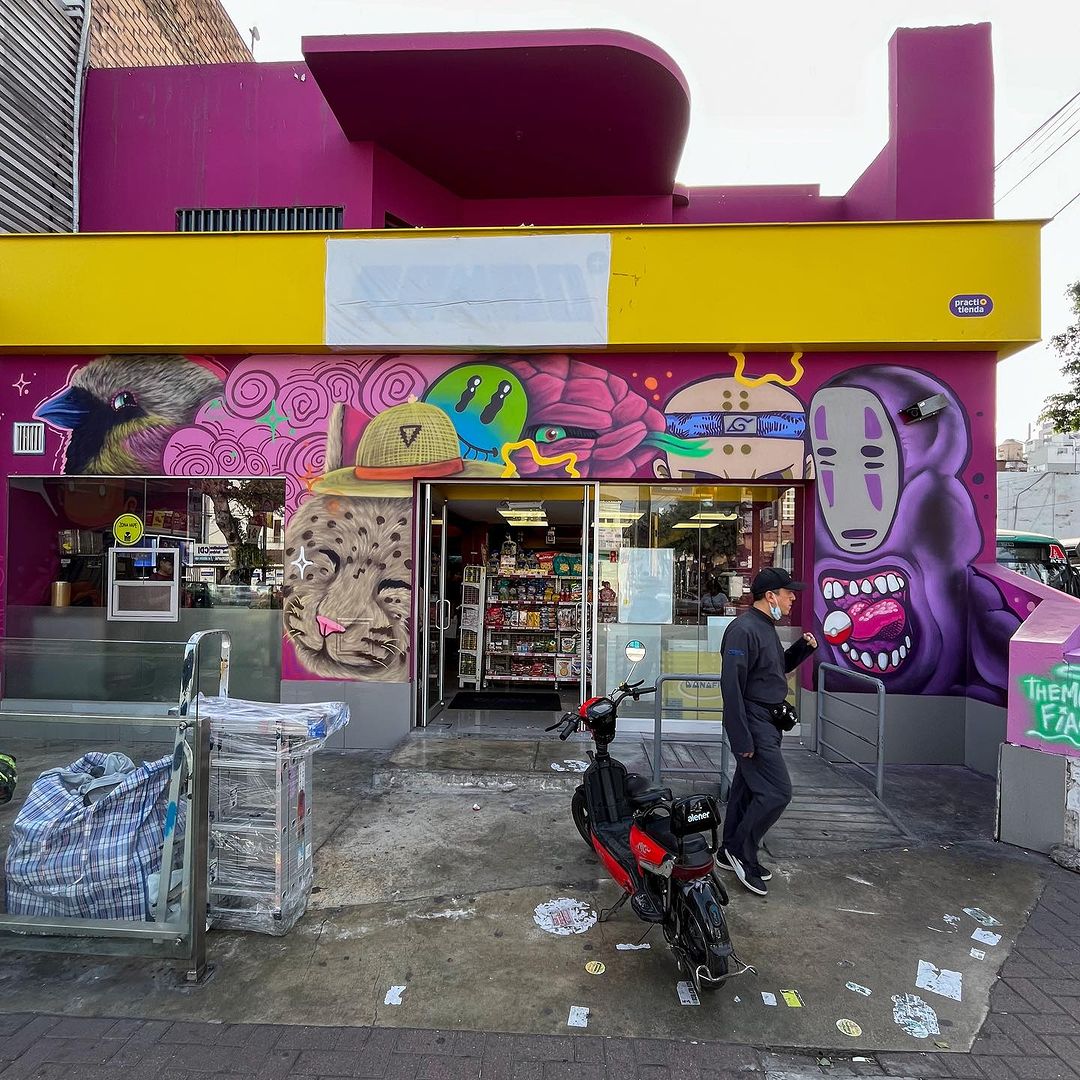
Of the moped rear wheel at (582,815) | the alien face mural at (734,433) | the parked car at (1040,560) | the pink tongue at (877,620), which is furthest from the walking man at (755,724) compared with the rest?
the parked car at (1040,560)

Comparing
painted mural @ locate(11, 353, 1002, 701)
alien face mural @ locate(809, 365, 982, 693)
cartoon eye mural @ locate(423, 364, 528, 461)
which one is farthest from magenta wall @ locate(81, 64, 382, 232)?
alien face mural @ locate(809, 365, 982, 693)

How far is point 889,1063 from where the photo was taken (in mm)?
2721

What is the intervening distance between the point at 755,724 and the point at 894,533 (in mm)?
3691

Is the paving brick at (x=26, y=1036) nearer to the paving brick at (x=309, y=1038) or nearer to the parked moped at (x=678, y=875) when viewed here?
the paving brick at (x=309, y=1038)

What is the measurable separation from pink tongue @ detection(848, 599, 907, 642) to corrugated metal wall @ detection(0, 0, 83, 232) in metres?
11.1

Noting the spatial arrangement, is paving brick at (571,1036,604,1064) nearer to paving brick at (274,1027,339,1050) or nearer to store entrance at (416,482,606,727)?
paving brick at (274,1027,339,1050)

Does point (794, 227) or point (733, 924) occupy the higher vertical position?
point (794, 227)

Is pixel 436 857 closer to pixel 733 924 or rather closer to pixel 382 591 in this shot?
pixel 733 924

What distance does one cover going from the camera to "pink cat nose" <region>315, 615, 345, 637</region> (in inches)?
277

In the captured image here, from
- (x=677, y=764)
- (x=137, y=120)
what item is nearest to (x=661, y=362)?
(x=677, y=764)

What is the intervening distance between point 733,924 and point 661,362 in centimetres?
520

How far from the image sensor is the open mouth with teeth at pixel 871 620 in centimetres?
666

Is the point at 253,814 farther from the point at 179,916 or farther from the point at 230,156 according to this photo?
the point at 230,156

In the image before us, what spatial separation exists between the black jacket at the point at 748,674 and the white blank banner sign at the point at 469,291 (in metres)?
3.77
